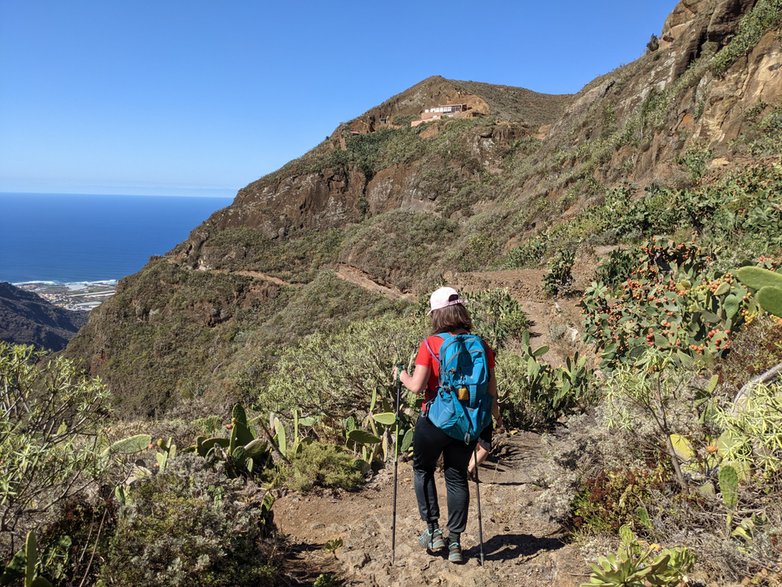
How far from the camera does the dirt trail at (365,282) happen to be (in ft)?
99.5

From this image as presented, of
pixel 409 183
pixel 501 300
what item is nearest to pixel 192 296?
pixel 409 183

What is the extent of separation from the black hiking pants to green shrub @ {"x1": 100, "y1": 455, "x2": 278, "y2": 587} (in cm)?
97

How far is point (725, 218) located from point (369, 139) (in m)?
51.4

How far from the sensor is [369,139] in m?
56.9

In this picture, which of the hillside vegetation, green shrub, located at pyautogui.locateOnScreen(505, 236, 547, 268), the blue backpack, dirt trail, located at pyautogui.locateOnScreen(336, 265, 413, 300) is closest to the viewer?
the hillside vegetation

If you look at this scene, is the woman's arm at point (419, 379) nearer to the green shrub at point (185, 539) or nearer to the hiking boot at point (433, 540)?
the hiking boot at point (433, 540)

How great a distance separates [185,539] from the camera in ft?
8.29

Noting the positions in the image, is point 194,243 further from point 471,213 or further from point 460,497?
point 460,497

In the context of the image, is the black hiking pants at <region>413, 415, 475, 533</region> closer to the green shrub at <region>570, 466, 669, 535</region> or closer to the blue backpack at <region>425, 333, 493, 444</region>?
the blue backpack at <region>425, 333, 493, 444</region>

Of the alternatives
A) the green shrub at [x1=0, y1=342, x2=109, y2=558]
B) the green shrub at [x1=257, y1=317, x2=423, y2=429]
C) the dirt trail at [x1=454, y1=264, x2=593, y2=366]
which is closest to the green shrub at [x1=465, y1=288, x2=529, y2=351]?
the dirt trail at [x1=454, y1=264, x2=593, y2=366]

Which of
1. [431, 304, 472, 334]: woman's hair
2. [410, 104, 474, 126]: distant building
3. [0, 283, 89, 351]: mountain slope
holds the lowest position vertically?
[0, 283, 89, 351]: mountain slope

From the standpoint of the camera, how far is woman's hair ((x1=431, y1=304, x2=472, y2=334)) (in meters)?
2.90

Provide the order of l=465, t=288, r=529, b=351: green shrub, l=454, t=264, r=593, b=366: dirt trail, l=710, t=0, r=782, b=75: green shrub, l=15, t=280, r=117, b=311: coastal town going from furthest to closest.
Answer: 1. l=15, t=280, r=117, b=311: coastal town
2. l=710, t=0, r=782, b=75: green shrub
3. l=465, t=288, r=529, b=351: green shrub
4. l=454, t=264, r=593, b=366: dirt trail

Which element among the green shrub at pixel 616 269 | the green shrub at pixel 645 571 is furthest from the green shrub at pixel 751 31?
the green shrub at pixel 645 571
